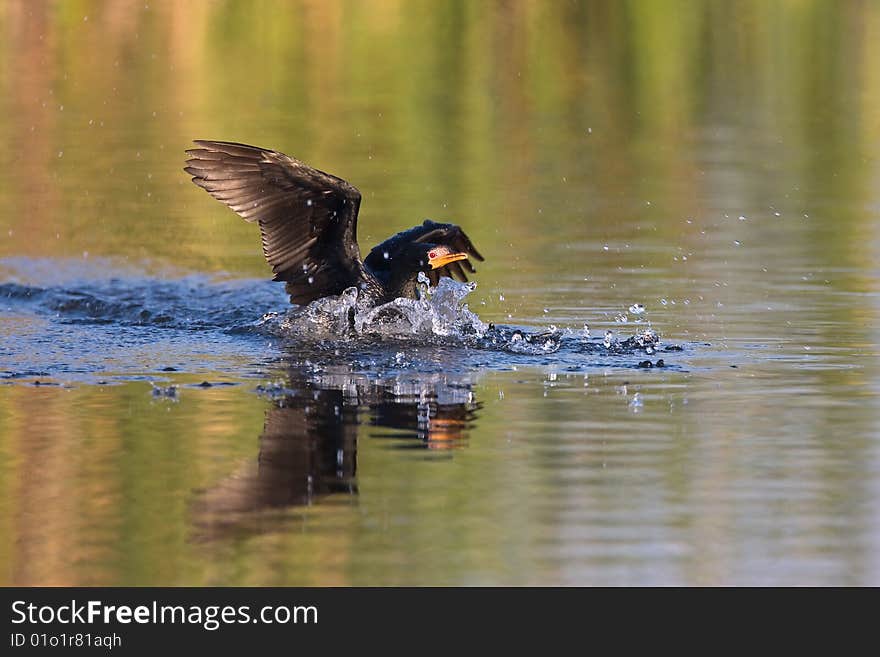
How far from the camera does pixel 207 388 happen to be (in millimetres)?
8859

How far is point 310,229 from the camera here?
1044cm

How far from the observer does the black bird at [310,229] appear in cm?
1009

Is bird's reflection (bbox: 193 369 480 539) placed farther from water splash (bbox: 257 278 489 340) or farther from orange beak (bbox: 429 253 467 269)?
orange beak (bbox: 429 253 467 269)

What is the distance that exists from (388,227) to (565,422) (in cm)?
625

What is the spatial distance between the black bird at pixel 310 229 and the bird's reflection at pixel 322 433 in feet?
4.23

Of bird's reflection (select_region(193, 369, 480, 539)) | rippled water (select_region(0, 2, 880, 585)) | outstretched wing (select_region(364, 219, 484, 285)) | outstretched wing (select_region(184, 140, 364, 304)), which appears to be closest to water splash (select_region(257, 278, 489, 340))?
rippled water (select_region(0, 2, 880, 585))

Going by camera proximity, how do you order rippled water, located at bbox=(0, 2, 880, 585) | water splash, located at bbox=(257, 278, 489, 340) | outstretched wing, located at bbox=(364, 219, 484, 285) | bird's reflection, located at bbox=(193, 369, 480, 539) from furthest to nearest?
outstretched wing, located at bbox=(364, 219, 484, 285) → water splash, located at bbox=(257, 278, 489, 340) → bird's reflection, located at bbox=(193, 369, 480, 539) → rippled water, located at bbox=(0, 2, 880, 585)

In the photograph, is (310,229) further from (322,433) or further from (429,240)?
(322,433)

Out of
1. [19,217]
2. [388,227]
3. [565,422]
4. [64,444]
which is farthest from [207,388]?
[19,217]

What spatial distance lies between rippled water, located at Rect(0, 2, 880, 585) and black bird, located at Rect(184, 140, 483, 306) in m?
0.24

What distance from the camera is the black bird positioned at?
33.1ft

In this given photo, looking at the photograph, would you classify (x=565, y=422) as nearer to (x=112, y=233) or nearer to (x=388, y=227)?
(x=388, y=227)

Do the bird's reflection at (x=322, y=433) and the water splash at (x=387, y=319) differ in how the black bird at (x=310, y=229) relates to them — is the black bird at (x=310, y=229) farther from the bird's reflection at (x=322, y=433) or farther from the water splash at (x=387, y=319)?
the bird's reflection at (x=322, y=433)
